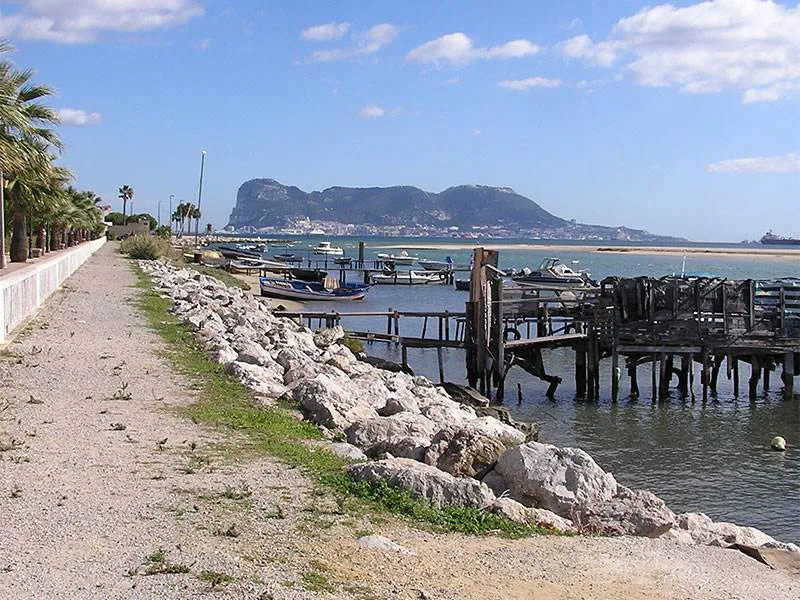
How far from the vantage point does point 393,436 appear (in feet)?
37.4

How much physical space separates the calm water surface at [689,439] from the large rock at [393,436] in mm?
6169

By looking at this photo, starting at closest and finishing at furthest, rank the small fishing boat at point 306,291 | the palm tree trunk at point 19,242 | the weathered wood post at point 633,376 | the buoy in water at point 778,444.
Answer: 1. the buoy in water at point 778,444
2. the weathered wood post at point 633,376
3. the palm tree trunk at point 19,242
4. the small fishing boat at point 306,291

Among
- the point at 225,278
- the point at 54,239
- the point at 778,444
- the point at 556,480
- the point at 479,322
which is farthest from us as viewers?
the point at 54,239

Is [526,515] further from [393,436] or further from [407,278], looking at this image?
[407,278]

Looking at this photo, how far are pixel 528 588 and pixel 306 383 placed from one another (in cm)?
787

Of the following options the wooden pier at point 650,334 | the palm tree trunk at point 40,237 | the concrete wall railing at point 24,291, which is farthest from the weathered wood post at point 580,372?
the palm tree trunk at point 40,237

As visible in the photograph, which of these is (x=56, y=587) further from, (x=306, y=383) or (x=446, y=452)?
(x=306, y=383)

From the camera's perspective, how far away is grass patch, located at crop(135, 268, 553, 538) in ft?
26.9

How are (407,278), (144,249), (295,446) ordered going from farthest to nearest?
(407,278) < (144,249) < (295,446)

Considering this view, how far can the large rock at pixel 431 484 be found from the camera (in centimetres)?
858

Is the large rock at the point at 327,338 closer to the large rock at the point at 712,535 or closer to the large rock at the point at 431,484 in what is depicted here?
the large rock at the point at 712,535

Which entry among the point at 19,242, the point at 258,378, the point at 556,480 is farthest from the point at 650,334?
the point at 19,242

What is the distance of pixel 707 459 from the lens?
67.1ft

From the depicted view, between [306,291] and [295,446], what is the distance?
5043 centimetres
